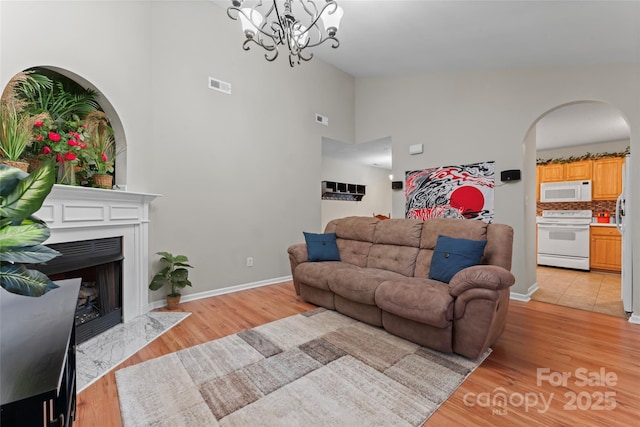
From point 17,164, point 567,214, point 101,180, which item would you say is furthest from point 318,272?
point 567,214

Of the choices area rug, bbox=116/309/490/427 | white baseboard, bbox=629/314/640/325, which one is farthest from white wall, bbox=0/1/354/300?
white baseboard, bbox=629/314/640/325

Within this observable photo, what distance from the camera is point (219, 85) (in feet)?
11.9

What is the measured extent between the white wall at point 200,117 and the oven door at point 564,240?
190 inches

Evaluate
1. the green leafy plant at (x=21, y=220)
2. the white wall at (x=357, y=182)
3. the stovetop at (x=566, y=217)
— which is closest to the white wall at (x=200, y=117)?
the white wall at (x=357, y=182)

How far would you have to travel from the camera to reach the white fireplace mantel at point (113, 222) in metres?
2.14

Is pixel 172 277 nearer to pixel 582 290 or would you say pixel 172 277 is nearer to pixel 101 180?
pixel 101 180

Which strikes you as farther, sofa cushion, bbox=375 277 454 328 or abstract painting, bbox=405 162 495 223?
abstract painting, bbox=405 162 495 223

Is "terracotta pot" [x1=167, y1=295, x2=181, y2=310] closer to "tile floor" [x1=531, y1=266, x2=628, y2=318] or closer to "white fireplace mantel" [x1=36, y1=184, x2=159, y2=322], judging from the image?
"white fireplace mantel" [x1=36, y1=184, x2=159, y2=322]

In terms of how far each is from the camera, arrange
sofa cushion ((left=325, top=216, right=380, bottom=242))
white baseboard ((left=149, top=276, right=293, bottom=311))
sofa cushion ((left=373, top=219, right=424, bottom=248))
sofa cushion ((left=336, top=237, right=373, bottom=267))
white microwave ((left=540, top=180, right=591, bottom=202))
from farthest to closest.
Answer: white microwave ((left=540, top=180, right=591, bottom=202)) → sofa cushion ((left=325, top=216, right=380, bottom=242)) → sofa cushion ((left=336, top=237, right=373, bottom=267)) → white baseboard ((left=149, top=276, right=293, bottom=311)) → sofa cushion ((left=373, top=219, right=424, bottom=248))

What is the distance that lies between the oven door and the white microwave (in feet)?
2.00

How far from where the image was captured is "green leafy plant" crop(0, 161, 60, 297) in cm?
56

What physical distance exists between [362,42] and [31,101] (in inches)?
147

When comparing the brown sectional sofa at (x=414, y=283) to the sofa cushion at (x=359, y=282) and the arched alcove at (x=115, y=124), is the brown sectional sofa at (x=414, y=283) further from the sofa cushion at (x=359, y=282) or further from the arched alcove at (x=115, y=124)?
the arched alcove at (x=115, y=124)

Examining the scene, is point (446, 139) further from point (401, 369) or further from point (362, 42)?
point (401, 369)
